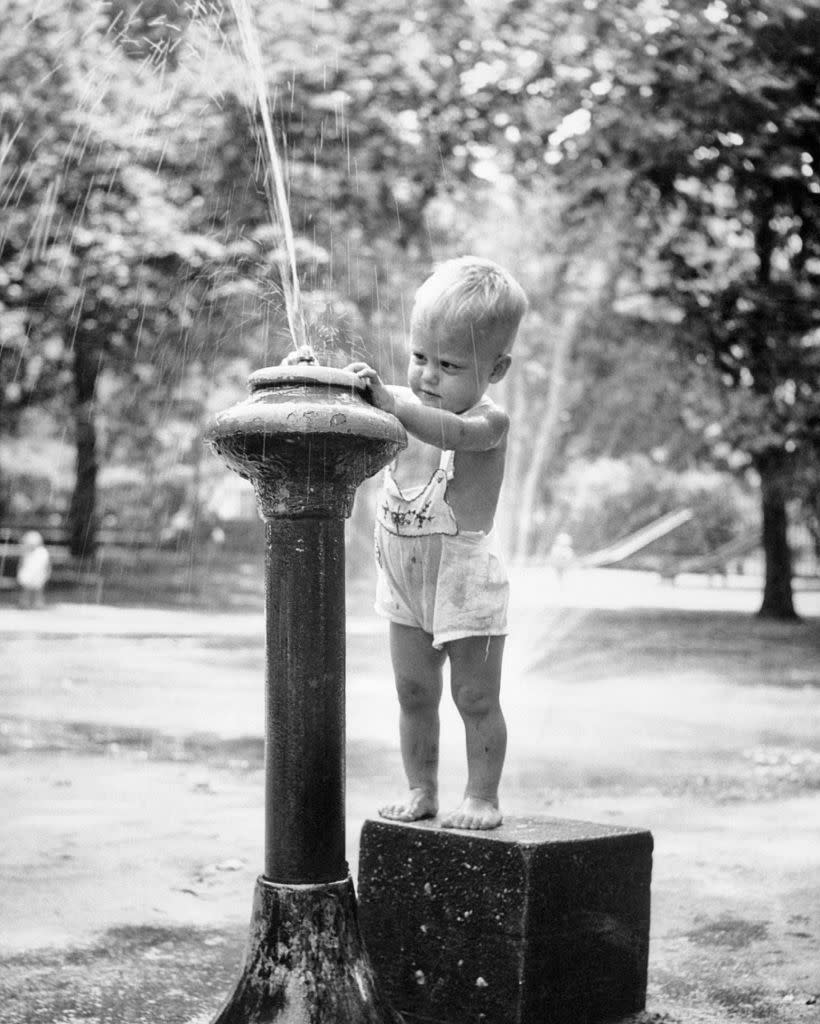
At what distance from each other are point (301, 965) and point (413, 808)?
667 mm

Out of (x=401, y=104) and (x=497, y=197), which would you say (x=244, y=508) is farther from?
(x=401, y=104)

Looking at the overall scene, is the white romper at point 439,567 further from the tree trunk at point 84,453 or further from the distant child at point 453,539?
the tree trunk at point 84,453

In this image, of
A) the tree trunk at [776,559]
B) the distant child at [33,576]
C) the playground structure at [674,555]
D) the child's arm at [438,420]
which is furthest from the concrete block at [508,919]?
the playground structure at [674,555]

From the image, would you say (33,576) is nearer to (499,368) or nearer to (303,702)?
(499,368)

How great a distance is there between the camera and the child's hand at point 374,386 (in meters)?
2.74

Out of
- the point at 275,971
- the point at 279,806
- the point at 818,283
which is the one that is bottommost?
the point at 275,971

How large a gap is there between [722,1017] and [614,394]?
Answer: 18.3m

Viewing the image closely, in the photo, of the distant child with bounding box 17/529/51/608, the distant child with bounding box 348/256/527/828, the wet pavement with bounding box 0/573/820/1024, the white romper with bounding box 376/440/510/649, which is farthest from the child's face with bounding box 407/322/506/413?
the distant child with bounding box 17/529/51/608

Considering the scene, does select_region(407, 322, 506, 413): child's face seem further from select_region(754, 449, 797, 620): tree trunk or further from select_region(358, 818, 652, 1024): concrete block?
select_region(754, 449, 797, 620): tree trunk

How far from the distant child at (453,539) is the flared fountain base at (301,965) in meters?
0.55

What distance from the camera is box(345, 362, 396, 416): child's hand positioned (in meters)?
2.74

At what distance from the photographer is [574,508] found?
152 feet

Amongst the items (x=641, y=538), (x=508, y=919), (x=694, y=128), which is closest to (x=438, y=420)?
(x=508, y=919)

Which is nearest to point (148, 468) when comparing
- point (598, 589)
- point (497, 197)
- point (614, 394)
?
point (598, 589)
